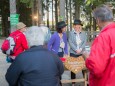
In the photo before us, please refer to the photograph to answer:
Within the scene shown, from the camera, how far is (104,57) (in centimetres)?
377

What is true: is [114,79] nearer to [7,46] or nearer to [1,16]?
[7,46]

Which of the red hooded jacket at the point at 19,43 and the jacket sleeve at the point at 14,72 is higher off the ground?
the jacket sleeve at the point at 14,72

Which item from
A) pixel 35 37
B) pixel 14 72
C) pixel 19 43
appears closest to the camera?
pixel 14 72

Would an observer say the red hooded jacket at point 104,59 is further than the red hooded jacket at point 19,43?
No

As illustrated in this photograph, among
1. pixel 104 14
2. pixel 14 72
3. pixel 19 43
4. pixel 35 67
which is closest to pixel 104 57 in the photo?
pixel 104 14

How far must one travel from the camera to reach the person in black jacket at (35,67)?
3.70m

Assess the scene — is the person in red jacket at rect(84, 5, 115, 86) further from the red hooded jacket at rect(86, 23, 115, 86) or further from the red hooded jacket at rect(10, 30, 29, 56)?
the red hooded jacket at rect(10, 30, 29, 56)

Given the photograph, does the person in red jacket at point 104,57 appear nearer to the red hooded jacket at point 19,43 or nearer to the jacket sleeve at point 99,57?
the jacket sleeve at point 99,57

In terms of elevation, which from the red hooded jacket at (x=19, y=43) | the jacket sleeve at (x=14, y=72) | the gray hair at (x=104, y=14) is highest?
the gray hair at (x=104, y=14)

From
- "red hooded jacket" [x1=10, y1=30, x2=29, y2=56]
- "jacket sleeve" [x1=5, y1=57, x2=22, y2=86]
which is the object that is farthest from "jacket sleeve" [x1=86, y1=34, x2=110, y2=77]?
"red hooded jacket" [x1=10, y1=30, x2=29, y2=56]

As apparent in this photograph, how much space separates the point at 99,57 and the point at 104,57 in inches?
2.2

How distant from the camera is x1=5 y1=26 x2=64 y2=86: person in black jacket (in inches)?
145

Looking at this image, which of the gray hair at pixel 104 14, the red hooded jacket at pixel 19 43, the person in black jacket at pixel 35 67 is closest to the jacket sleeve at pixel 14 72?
the person in black jacket at pixel 35 67

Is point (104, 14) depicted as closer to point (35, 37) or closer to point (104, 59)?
point (104, 59)
